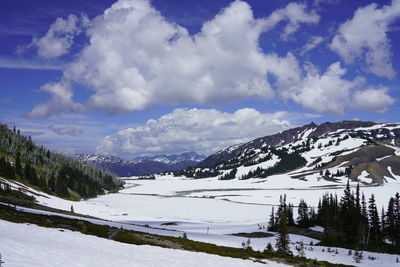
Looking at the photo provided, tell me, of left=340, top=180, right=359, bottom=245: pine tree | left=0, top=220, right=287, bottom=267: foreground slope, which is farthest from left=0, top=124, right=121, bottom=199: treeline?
left=340, top=180, right=359, bottom=245: pine tree

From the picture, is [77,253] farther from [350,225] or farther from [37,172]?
[37,172]

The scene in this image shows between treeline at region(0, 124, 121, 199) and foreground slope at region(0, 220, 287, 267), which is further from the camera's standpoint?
treeline at region(0, 124, 121, 199)

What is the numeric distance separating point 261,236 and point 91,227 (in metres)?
44.8

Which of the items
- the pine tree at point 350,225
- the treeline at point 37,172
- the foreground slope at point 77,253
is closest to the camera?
the foreground slope at point 77,253

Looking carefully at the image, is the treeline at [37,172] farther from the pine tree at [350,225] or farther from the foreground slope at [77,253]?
the pine tree at [350,225]

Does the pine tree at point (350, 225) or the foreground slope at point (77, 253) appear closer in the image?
the foreground slope at point (77, 253)

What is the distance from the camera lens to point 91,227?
4419cm

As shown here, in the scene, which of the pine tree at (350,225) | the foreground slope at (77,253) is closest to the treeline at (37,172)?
the foreground slope at (77,253)

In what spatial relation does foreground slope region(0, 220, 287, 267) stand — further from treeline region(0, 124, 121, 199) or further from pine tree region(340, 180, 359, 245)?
treeline region(0, 124, 121, 199)

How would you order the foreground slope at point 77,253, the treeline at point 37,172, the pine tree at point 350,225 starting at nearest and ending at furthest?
the foreground slope at point 77,253
the pine tree at point 350,225
the treeline at point 37,172

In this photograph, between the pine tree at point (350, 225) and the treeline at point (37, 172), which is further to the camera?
the treeline at point (37, 172)

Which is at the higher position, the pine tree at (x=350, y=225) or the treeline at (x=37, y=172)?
the treeline at (x=37, y=172)

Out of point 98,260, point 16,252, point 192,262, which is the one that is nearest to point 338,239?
point 192,262

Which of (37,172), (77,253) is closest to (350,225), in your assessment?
(77,253)
